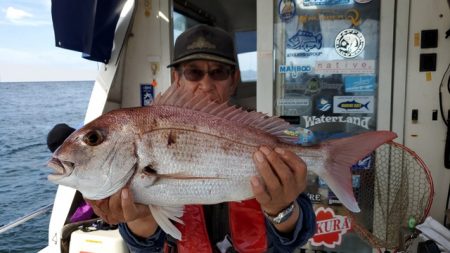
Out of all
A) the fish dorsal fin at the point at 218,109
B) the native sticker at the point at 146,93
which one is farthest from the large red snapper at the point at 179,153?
the native sticker at the point at 146,93

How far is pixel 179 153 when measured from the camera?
1222mm

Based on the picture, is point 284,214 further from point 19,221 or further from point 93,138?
point 19,221

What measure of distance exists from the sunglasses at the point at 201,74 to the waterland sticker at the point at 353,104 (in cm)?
184

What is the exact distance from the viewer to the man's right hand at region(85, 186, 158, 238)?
1.22 metres

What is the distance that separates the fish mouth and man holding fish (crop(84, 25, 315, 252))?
0.18 m

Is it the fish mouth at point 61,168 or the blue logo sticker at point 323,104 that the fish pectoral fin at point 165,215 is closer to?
the fish mouth at point 61,168

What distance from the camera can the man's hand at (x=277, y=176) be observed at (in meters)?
1.27

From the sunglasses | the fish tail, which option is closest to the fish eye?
the sunglasses

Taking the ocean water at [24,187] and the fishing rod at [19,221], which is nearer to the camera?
the fishing rod at [19,221]

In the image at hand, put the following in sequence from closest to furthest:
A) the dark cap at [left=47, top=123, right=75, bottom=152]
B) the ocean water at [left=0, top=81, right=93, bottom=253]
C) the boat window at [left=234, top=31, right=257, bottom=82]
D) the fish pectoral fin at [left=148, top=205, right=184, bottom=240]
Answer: the fish pectoral fin at [left=148, top=205, right=184, bottom=240] < the dark cap at [left=47, top=123, right=75, bottom=152] < the boat window at [left=234, top=31, right=257, bottom=82] < the ocean water at [left=0, top=81, right=93, bottom=253]

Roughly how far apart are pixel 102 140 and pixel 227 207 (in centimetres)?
72

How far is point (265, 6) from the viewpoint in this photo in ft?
11.1

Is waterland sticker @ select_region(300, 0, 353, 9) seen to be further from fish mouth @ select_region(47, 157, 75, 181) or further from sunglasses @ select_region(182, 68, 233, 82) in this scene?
fish mouth @ select_region(47, 157, 75, 181)

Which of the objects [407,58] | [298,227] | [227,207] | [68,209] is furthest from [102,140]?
[407,58]
